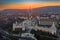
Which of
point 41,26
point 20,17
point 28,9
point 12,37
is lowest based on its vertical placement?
point 12,37

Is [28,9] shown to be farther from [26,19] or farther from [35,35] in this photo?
[35,35]

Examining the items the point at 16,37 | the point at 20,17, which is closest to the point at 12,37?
the point at 16,37

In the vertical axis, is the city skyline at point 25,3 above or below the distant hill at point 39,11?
above

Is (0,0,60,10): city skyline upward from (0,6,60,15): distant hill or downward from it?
upward

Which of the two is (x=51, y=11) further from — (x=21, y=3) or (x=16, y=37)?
(x=16, y=37)

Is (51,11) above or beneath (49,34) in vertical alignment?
above

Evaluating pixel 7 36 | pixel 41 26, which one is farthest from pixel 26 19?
pixel 7 36

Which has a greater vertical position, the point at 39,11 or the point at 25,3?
the point at 25,3

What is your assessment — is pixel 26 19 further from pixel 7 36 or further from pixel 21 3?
pixel 7 36
